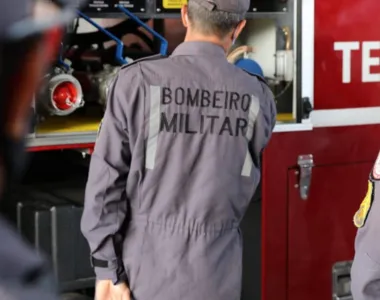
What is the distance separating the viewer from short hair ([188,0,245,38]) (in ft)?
8.14

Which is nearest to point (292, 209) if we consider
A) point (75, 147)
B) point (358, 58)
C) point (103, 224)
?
point (358, 58)

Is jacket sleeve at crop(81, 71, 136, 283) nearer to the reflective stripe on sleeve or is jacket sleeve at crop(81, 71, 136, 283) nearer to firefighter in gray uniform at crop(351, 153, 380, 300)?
the reflective stripe on sleeve

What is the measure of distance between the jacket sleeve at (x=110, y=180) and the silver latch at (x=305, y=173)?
1148 mm

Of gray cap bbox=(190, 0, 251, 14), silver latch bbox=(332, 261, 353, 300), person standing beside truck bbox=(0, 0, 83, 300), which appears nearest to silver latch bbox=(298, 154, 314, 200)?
silver latch bbox=(332, 261, 353, 300)

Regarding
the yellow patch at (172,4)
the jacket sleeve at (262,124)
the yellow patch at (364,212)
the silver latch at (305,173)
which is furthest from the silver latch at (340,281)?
the yellow patch at (364,212)

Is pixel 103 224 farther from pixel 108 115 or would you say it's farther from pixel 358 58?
pixel 358 58

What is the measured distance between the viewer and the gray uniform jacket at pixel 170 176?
7.83 feet

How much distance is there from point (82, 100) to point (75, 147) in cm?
18

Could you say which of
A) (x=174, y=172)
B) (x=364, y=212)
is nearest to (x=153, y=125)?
(x=174, y=172)

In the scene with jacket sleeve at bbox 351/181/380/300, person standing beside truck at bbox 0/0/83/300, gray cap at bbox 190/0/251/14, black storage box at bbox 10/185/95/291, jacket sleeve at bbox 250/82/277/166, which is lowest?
black storage box at bbox 10/185/95/291

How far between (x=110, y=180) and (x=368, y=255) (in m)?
0.79

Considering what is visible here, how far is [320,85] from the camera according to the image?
11.4ft

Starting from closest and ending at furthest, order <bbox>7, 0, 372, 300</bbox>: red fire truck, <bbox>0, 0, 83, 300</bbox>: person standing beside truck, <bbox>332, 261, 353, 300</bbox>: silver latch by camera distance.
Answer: <bbox>0, 0, 83, 300</bbox>: person standing beside truck < <bbox>7, 0, 372, 300</bbox>: red fire truck < <bbox>332, 261, 353, 300</bbox>: silver latch

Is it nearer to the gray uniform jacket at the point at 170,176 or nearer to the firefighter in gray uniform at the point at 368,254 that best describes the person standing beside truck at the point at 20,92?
the firefighter in gray uniform at the point at 368,254
